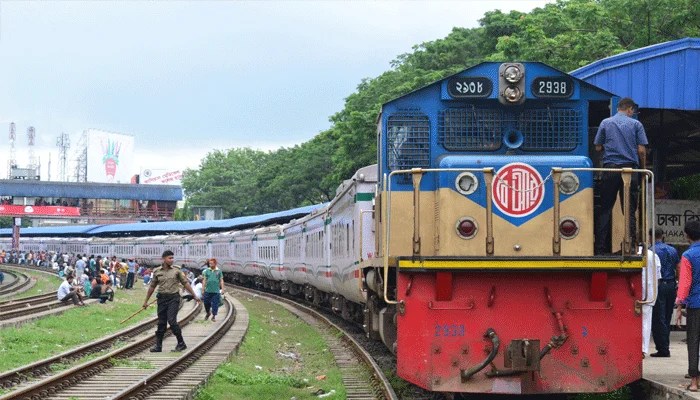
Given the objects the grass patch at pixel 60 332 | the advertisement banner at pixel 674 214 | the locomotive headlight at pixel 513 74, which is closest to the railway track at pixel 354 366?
the locomotive headlight at pixel 513 74

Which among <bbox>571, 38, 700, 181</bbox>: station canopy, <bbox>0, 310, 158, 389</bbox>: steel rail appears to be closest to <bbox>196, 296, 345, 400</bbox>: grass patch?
<bbox>0, 310, 158, 389</bbox>: steel rail

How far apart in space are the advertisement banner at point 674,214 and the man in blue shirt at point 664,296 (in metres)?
2.97

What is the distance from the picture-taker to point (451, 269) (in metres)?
8.87

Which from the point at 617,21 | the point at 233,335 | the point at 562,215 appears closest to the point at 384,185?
the point at 562,215

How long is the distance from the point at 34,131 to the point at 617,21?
119m

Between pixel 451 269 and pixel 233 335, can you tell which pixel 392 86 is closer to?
pixel 233 335

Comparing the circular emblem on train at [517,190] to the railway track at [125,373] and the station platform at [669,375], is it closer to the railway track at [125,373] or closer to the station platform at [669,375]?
the station platform at [669,375]

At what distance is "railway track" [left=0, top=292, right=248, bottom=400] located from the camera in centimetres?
1199

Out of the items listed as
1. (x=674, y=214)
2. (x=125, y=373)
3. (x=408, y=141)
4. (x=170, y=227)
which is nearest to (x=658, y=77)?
(x=674, y=214)

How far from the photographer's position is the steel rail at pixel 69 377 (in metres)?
11.4

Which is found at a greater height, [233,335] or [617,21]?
[617,21]

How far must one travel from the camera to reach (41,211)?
112 m

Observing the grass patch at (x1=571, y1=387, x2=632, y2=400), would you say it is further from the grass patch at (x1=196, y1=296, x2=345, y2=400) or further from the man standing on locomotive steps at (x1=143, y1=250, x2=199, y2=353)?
the man standing on locomotive steps at (x1=143, y1=250, x2=199, y2=353)

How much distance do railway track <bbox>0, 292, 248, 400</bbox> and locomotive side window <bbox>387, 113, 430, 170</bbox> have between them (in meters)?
4.01
